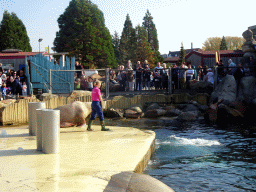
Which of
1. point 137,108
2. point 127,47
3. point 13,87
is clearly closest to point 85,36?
point 127,47

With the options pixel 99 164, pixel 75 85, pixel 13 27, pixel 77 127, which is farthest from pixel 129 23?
pixel 99 164

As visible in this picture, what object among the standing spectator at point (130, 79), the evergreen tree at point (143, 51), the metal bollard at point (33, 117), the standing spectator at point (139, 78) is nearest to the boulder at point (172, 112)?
the standing spectator at point (139, 78)

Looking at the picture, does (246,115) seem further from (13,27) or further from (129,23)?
(129,23)

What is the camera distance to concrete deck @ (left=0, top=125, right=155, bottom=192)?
5.98 meters

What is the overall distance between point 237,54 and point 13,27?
1760 inches

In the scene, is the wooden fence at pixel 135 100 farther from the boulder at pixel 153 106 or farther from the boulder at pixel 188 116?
the boulder at pixel 188 116

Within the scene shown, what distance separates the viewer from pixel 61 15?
5944 cm

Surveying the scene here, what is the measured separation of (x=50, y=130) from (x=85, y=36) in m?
49.9

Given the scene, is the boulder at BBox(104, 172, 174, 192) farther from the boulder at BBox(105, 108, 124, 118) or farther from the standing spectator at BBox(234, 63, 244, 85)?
the standing spectator at BBox(234, 63, 244, 85)

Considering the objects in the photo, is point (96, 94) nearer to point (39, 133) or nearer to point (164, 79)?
point (39, 133)

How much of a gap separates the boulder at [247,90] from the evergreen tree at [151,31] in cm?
6937

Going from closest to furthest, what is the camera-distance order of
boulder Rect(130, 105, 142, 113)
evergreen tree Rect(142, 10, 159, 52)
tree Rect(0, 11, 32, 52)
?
boulder Rect(130, 105, 142, 113), tree Rect(0, 11, 32, 52), evergreen tree Rect(142, 10, 159, 52)


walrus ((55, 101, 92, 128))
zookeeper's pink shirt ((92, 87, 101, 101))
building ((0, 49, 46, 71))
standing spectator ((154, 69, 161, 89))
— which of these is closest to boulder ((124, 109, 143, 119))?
standing spectator ((154, 69, 161, 89))

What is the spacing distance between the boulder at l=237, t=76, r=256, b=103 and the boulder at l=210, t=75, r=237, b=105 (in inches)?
19.2
